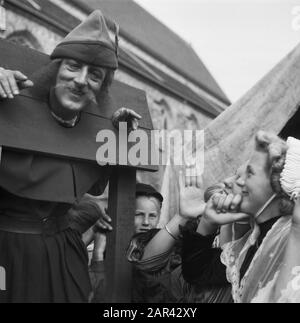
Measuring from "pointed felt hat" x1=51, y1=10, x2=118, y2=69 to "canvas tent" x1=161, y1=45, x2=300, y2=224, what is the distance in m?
1.00

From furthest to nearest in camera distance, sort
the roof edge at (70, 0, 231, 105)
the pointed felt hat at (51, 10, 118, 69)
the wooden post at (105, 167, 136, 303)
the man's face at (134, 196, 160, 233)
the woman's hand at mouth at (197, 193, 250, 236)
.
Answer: the roof edge at (70, 0, 231, 105) < the man's face at (134, 196, 160, 233) < the wooden post at (105, 167, 136, 303) < the pointed felt hat at (51, 10, 118, 69) < the woman's hand at mouth at (197, 193, 250, 236)

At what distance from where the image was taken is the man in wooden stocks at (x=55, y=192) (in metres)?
1.85

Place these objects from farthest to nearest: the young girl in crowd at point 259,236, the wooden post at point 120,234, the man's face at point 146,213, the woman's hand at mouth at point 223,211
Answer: the man's face at point 146,213 → the wooden post at point 120,234 → the woman's hand at mouth at point 223,211 → the young girl in crowd at point 259,236

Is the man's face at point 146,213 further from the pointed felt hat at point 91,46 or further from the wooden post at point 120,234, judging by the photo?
the pointed felt hat at point 91,46

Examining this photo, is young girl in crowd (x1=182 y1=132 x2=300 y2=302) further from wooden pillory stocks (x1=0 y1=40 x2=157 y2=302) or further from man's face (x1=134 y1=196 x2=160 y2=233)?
man's face (x1=134 y1=196 x2=160 y2=233)

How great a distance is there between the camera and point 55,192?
1.96 meters

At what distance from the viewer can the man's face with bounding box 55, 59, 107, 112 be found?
196cm

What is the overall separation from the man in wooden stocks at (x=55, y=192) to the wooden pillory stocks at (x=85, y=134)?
6cm

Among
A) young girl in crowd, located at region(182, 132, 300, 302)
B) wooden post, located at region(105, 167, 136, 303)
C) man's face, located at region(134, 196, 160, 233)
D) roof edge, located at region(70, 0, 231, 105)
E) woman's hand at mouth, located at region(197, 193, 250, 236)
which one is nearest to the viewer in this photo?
young girl in crowd, located at region(182, 132, 300, 302)

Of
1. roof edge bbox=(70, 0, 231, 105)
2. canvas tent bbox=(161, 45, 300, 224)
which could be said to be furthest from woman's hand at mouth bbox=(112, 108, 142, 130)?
roof edge bbox=(70, 0, 231, 105)

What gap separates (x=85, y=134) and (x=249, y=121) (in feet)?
3.87

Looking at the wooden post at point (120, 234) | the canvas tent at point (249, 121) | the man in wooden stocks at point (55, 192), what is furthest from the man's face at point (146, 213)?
the man in wooden stocks at point (55, 192)

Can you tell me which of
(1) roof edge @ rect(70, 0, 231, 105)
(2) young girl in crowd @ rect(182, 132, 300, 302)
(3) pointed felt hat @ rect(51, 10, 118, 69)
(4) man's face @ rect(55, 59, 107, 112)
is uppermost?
(1) roof edge @ rect(70, 0, 231, 105)

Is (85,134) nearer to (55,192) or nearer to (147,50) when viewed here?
(55,192)
